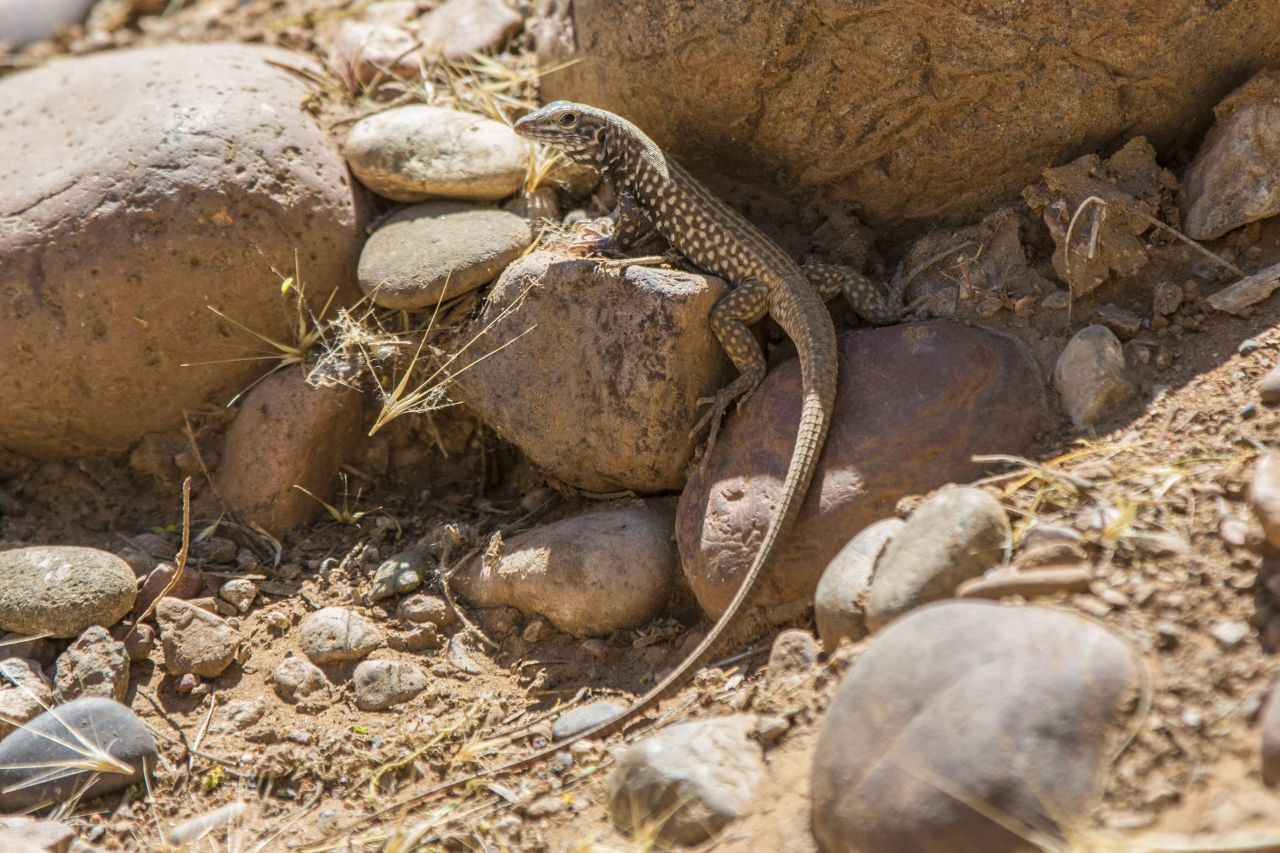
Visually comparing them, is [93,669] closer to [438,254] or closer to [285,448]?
[285,448]

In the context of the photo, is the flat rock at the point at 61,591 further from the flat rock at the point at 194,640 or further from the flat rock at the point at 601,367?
the flat rock at the point at 601,367

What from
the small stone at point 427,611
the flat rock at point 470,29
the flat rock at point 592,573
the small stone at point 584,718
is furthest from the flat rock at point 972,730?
the flat rock at point 470,29

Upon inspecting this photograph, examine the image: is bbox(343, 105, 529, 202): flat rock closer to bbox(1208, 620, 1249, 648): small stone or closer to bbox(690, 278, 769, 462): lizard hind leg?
bbox(690, 278, 769, 462): lizard hind leg

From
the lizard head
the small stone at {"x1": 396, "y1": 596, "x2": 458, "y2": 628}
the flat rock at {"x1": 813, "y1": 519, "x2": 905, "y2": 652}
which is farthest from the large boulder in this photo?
the small stone at {"x1": 396, "y1": 596, "x2": 458, "y2": 628}

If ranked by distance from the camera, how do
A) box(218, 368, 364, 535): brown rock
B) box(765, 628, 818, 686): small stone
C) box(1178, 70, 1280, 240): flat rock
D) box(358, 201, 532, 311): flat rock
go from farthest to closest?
box(218, 368, 364, 535): brown rock → box(358, 201, 532, 311): flat rock → box(1178, 70, 1280, 240): flat rock → box(765, 628, 818, 686): small stone

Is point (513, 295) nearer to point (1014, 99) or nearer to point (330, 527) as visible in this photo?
point (330, 527)
